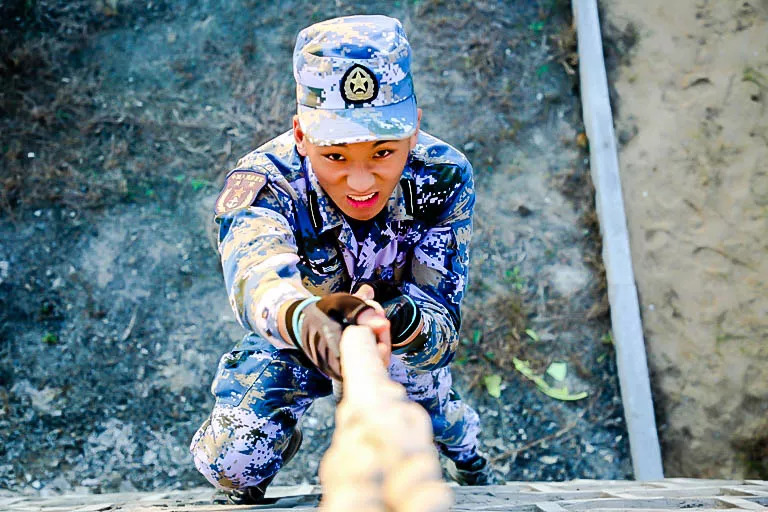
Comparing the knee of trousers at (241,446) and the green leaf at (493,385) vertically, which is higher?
the knee of trousers at (241,446)

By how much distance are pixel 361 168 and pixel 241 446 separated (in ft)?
3.38

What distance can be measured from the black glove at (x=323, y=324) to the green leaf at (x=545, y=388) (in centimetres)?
297

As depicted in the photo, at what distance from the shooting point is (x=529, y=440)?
481cm

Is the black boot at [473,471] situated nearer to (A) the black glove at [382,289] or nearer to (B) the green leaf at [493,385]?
(B) the green leaf at [493,385]

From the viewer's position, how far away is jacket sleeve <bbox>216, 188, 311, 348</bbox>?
223 centimetres

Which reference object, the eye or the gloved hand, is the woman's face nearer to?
the eye

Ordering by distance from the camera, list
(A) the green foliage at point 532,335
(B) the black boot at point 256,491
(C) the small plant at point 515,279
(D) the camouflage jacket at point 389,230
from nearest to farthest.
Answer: (D) the camouflage jacket at point 389,230
(B) the black boot at point 256,491
(A) the green foliage at point 532,335
(C) the small plant at point 515,279

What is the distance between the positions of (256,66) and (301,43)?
310 cm

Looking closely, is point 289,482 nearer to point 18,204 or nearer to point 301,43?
point 18,204

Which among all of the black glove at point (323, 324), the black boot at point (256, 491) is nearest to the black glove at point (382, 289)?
the black boot at point (256, 491)

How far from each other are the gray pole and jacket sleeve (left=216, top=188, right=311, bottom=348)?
2.71 metres

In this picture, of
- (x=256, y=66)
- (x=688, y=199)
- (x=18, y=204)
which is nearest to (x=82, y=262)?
(x=18, y=204)

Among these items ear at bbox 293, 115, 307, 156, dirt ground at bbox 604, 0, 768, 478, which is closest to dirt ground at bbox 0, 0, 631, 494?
dirt ground at bbox 604, 0, 768, 478

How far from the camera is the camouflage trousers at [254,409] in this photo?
298 centimetres
